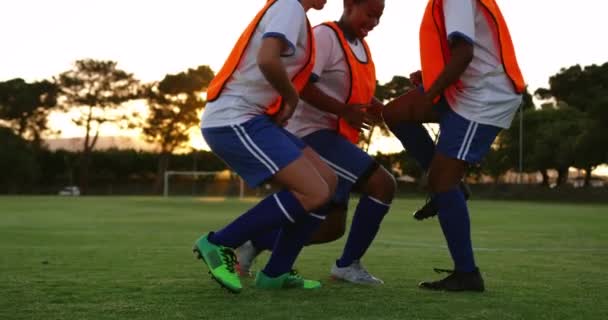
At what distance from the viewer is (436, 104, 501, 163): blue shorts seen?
200 inches

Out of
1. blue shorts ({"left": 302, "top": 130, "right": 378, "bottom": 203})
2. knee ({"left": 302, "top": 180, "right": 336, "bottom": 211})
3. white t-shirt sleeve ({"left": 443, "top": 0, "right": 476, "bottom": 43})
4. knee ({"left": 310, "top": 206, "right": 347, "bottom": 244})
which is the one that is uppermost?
white t-shirt sleeve ({"left": 443, "top": 0, "right": 476, "bottom": 43})

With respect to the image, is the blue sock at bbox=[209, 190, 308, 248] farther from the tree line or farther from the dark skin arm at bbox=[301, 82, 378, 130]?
the tree line

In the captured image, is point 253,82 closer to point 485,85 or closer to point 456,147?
point 456,147

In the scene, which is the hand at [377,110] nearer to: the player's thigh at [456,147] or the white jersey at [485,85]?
the player's thigh at [456,147]

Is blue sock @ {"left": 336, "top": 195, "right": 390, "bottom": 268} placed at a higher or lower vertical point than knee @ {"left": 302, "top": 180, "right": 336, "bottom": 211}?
lower

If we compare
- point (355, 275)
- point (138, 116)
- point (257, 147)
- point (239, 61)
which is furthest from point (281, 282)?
point (138, 116)

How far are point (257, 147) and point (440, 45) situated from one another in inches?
49.0

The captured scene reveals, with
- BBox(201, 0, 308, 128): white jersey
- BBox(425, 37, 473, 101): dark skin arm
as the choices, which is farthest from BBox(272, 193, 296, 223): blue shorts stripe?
BBox(425, 37, 473, 101): dark skin arm

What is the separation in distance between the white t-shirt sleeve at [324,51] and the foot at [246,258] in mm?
1257

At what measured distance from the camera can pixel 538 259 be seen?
309 inches

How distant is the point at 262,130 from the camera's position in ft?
15.5

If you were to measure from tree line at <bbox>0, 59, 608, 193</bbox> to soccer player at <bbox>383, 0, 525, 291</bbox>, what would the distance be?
62.9 metres

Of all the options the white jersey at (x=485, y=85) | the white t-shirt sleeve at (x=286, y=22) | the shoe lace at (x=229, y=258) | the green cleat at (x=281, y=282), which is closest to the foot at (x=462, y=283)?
the green cleat at (x=281, y=282)

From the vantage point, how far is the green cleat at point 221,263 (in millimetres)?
4660
